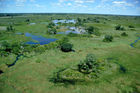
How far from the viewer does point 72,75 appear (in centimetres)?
2867

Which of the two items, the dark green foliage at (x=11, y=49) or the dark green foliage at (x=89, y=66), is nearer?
the dark green foliage at (x=89, y=66)

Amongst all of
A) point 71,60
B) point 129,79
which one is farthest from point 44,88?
point 129,79

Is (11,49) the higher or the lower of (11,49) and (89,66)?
the higher

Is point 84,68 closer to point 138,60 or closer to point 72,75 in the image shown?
point 72,75

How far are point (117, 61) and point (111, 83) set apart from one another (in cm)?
1473

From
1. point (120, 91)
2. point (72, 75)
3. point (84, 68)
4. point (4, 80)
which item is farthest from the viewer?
point (84, 68)

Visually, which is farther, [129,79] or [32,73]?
[32,73]

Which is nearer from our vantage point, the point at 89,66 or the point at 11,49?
the point at 89,66

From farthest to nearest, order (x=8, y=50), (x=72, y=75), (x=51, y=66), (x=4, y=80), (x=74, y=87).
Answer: (x=8, y=50), (x=51, y=66), (x=72, y=75), (x=4, y=80), (x=74, y=87)

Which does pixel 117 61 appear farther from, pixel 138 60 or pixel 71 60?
pixel 71 60

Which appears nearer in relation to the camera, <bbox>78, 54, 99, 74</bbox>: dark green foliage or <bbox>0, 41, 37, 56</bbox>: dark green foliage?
<bbox>78, 54, 99, 74</bbox>: dark green foliage

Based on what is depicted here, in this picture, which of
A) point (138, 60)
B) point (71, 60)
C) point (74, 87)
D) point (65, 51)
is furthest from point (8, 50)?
point (138, 60)

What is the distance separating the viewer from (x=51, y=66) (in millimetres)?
33562

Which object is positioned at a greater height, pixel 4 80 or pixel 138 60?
pixel 138 60
